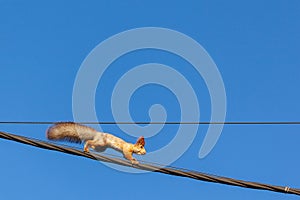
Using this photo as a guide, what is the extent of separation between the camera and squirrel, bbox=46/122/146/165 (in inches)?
324

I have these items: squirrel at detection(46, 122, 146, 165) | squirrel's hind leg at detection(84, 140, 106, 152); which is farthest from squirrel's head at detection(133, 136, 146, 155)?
squirrel's hind leg at detection(84, 140, 106, 152)

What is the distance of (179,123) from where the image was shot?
27.2ft

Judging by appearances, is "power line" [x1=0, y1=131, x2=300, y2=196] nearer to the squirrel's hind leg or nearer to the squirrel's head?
the squirrel's head

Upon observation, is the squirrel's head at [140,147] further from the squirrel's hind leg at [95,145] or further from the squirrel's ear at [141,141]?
the squirrel's hind leg at [95,145]

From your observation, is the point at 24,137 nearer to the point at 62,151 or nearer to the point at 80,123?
the point at 62,151

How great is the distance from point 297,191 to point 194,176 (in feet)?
3.33

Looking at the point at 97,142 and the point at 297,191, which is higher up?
the point at 97,142

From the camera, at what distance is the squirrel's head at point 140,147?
830cm

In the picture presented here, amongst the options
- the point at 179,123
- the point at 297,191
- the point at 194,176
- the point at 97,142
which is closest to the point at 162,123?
the point at 179,123

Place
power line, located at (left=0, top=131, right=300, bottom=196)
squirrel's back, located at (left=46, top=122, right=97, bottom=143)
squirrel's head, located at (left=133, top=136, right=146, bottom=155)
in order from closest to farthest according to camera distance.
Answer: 1. power line, located at (left=0, top=131, right=300, bottom=196)
2. squirrel's back, located at (left=46, top=122, right=97, bottom=143)
3. squirrel's head, located at (left=133, top=136, right=146, bottom=155)

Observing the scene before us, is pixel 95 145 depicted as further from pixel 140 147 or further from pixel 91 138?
pixel 140 147

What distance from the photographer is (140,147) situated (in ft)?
27.3

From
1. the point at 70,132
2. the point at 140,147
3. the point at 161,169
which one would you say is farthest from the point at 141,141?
the point at 161,169

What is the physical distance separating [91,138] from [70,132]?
1.03 ft
